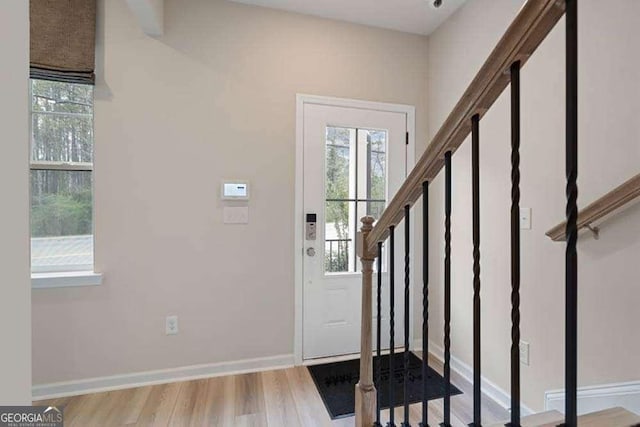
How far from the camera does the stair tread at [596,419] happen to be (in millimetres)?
1111

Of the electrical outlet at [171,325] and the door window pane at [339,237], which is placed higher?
the door window pane at [339,237]

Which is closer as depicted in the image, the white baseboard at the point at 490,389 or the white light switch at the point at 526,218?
the white light switch at the point at 526,218

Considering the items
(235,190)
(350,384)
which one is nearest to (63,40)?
(235,190)

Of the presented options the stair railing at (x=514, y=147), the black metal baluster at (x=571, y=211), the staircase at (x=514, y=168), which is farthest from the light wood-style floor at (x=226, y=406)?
the black metal baluster at (x=571, y=211)

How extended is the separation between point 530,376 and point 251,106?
2.55 metres

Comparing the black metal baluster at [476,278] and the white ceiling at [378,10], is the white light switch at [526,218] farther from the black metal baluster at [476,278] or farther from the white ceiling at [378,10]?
the white ceiling at [378,10]

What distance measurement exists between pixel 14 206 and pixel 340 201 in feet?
7.04

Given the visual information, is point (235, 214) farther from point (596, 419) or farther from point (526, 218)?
point (596, 419)

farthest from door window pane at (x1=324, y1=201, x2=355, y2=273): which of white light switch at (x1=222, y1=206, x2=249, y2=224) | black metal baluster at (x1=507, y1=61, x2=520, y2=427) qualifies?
black metal baluster at (x1=507, y1=61, x2=520, y2=427)

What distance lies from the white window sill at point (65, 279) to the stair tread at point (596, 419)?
2.47 m

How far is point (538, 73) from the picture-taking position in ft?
5.88

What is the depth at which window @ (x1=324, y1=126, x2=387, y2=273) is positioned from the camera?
256cm

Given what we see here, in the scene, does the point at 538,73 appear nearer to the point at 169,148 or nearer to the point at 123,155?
the point at 169,148

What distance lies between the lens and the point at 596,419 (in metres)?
1.16
